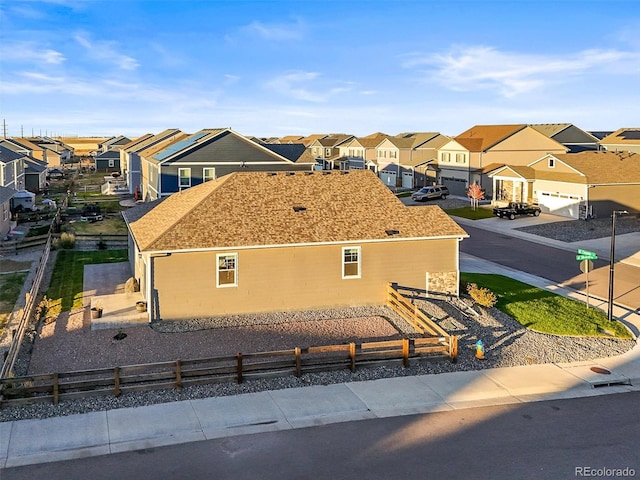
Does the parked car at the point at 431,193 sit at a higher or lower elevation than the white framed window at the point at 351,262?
higher

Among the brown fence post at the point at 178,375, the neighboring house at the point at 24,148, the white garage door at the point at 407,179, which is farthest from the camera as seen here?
the neighboring house at the point at 24,148

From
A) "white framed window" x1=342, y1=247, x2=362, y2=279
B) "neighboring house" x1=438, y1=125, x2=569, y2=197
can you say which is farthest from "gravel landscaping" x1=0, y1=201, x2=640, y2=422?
"neighboring house" x1=438, y1=125, x2=569, y2=197

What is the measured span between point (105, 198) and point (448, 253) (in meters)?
54.8

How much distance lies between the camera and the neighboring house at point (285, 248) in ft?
76.9

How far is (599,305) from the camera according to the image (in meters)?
28.0

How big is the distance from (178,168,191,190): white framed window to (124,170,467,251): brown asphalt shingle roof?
2019cm

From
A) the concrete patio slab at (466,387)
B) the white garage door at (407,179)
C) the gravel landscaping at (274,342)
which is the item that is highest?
the white garage door at (407,179)

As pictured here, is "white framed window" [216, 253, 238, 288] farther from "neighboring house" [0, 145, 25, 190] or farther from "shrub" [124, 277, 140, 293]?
"neighboring house" [0, 145, 25, 190]

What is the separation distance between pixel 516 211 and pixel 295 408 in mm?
42559

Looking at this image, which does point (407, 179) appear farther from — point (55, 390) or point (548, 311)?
point (55, 390)

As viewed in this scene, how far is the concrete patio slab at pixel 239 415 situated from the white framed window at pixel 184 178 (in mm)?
35182

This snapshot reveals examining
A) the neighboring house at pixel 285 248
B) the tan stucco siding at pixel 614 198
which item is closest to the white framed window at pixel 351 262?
the neighboring house at pixel 285 248

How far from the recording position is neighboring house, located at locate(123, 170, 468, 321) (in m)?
23.5

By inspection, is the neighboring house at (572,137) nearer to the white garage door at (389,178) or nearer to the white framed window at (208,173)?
the white garage door at (389,178)
